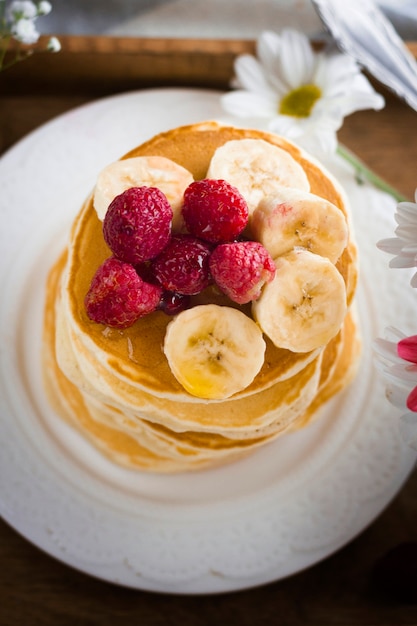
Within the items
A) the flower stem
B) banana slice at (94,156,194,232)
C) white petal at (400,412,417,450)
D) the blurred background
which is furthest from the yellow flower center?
white petal at (400,412,417,450)

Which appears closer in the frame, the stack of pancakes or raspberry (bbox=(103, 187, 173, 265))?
raspberry (bbox=(103, 187, 173, 265))

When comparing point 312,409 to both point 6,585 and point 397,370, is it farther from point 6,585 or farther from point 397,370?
point 6,585

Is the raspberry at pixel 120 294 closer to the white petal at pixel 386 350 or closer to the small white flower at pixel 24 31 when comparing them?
the white petal at pixel 386 350

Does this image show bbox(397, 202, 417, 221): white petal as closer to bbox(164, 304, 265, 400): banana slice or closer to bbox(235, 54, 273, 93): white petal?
bbox(164, 304, 265, 400): banana slice

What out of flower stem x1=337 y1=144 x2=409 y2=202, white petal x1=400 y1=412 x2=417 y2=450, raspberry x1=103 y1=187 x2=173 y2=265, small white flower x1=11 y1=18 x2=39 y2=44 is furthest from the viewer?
flower stem x1=337 y1=144 x2=409 y2=202

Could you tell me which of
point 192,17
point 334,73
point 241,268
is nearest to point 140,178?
point 241,268

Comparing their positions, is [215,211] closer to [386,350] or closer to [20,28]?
[386,350]

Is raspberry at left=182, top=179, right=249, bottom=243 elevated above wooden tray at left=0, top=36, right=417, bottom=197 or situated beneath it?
situated beneath
